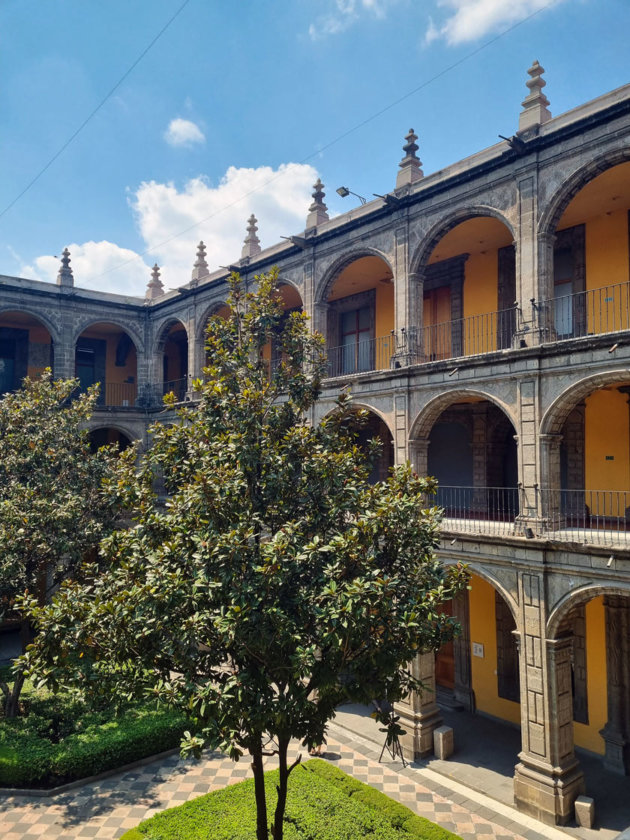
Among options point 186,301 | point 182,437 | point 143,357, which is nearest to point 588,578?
point 182,437

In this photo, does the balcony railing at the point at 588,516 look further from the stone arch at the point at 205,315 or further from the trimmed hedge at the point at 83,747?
the stone arch at the point at 205,315

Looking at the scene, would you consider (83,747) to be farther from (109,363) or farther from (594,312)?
(109,363)

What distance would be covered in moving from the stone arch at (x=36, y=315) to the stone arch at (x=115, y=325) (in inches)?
26.9

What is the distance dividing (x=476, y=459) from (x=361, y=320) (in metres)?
6.45

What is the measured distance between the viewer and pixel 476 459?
17.1 metres

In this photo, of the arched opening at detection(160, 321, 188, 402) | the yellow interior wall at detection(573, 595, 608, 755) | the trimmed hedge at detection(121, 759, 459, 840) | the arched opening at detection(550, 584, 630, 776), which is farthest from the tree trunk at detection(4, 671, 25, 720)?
the arched opening at detection(160, 321, 188, 402)

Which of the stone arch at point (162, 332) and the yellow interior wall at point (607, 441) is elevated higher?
the stone arch at point (162, 332)

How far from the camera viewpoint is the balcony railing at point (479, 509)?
45.5 feet

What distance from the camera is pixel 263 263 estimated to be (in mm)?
20344

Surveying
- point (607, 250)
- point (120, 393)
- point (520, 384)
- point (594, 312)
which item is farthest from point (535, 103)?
point (120, 393)

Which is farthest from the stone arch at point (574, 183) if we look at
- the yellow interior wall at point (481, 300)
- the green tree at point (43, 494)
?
the green tree at point (43, 494)

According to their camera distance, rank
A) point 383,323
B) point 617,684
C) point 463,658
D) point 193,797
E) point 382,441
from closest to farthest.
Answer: point 193,797 → point 617,684 → point 463,658 → point 382,441 → point 383,323

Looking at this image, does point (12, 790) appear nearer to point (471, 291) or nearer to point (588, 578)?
point (588, 578)

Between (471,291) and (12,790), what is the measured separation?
53.3ft
